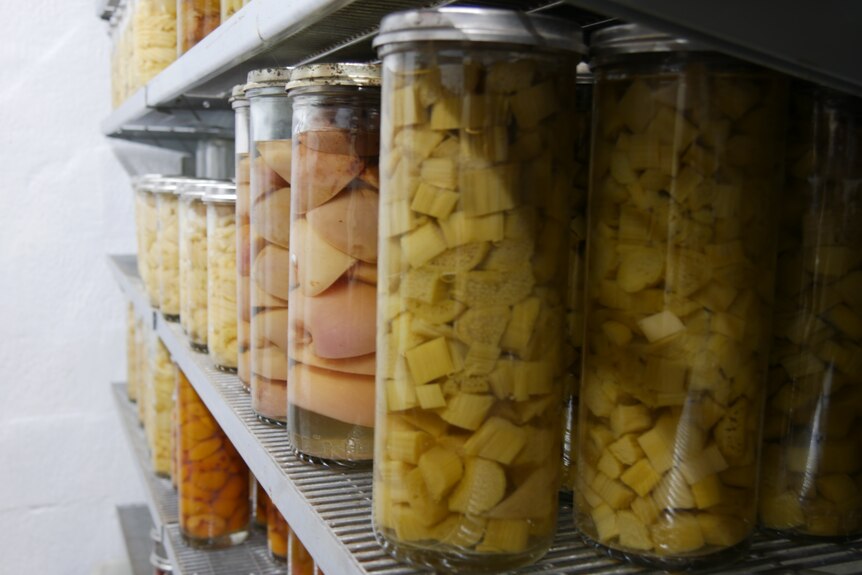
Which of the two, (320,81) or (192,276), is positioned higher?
(320,81)

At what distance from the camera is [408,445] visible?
0.55 meters

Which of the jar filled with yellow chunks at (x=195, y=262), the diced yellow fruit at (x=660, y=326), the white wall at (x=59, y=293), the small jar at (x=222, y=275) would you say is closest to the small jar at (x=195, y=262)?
the jar filled with yellow chunks at (x=195, y=262)

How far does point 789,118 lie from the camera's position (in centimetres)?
57

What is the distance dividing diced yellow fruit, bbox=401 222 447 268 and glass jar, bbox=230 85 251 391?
1.59ft

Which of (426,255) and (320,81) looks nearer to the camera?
(426,255)

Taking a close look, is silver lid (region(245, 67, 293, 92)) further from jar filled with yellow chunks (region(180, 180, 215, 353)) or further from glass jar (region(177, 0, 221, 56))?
glass jar (region(177, 0, 221, 56))

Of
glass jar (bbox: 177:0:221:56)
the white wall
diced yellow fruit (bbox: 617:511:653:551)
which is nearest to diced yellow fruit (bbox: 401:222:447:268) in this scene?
diced yellow fruit (bbox: 617:511:653:551)

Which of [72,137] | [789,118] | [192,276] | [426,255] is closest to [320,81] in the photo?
[426,255]

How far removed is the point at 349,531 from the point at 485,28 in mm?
357

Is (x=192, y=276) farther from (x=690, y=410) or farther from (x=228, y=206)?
(x=690, y=410)

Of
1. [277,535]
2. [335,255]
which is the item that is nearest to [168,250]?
[277,535]

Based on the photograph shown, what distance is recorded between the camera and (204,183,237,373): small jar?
3.63ft

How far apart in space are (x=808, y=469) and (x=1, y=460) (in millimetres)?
2422

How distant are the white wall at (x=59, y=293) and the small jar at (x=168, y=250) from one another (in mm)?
1009
